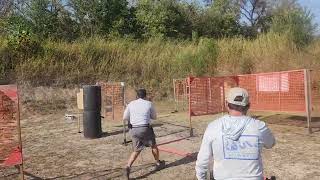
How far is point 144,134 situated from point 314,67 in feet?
49.9

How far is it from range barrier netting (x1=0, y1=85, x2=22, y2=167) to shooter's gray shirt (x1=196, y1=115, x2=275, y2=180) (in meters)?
4.50

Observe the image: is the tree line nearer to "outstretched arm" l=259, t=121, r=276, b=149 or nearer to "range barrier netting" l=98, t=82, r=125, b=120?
"range barrier netting" l=98, t=82, r=125, b=120

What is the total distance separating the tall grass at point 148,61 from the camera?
2500 centimetres

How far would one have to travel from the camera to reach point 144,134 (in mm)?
9367

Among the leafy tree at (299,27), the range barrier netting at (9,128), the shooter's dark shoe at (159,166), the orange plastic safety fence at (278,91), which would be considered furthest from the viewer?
the leafy tree at (299,27)

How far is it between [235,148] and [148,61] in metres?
25.3

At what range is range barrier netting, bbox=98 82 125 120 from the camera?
15148mm

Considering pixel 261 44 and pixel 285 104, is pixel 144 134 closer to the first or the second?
pixel 285 104

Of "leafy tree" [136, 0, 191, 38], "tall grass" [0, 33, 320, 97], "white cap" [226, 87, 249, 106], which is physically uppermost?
"leafy tree" [136, 0, 191, 38]

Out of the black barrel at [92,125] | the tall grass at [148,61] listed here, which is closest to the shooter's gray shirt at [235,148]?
the black barrel at [92,125]

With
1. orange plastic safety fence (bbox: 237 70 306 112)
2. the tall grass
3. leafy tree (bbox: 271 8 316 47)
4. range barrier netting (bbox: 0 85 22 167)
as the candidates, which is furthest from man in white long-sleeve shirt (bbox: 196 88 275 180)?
leafy tree (bbox: 271 8 316 47)

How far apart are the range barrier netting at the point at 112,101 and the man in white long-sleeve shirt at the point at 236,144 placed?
34.8 feet

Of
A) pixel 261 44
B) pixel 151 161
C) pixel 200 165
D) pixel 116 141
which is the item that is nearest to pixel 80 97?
pixel 116 141

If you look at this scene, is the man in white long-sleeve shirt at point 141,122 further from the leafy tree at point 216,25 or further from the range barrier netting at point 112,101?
the leafy tree at point 216,25
